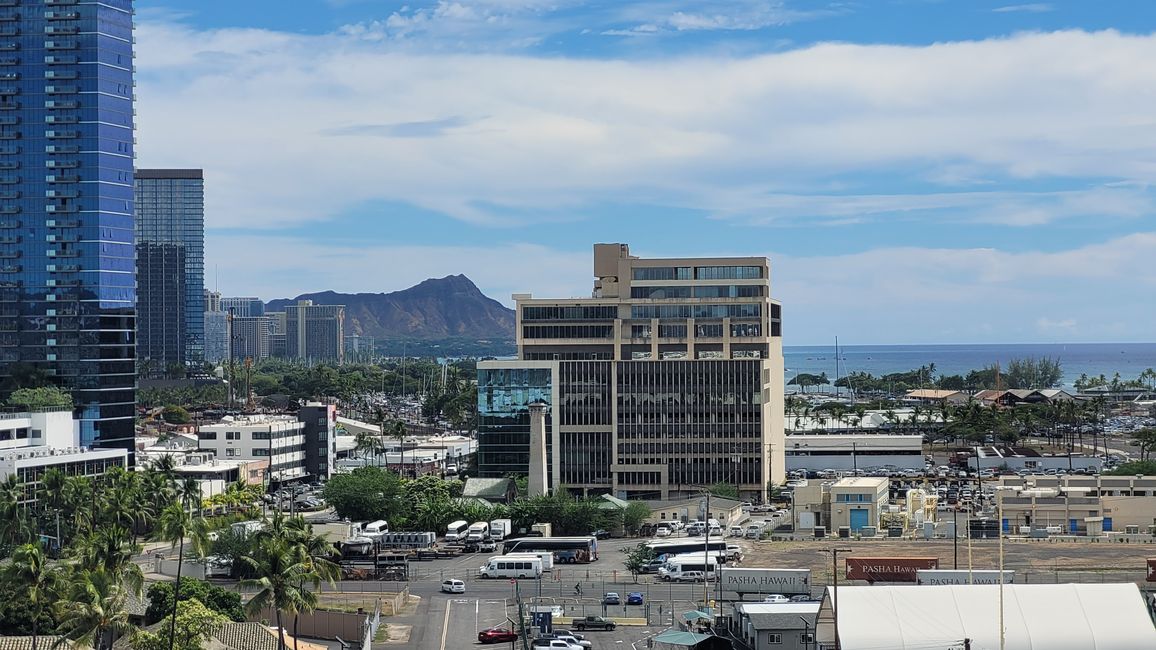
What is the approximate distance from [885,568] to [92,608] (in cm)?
4630

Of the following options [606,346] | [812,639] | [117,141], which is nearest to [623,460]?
[606,346]

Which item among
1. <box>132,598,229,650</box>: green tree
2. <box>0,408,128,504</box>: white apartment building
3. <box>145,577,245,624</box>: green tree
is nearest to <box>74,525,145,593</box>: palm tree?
<box>132,598,229,650</box>: green tree

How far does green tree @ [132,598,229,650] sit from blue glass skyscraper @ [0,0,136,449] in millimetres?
72251

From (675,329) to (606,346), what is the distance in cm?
667

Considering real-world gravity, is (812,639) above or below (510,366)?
below

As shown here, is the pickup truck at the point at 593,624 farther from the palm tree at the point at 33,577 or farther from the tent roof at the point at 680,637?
the palm tree at the point at 33,577

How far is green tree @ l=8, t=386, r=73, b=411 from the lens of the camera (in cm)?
12559

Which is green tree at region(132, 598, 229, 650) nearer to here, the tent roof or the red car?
the red car

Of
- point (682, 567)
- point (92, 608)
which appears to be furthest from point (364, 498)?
point (92, 608)

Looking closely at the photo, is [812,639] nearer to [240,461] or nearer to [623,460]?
[623,460]

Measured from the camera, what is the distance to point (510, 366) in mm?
129875

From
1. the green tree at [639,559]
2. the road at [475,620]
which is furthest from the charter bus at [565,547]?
the road at [475,620]

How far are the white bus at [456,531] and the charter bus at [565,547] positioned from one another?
7.22 meters

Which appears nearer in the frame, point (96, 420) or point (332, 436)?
point (96, 420)
